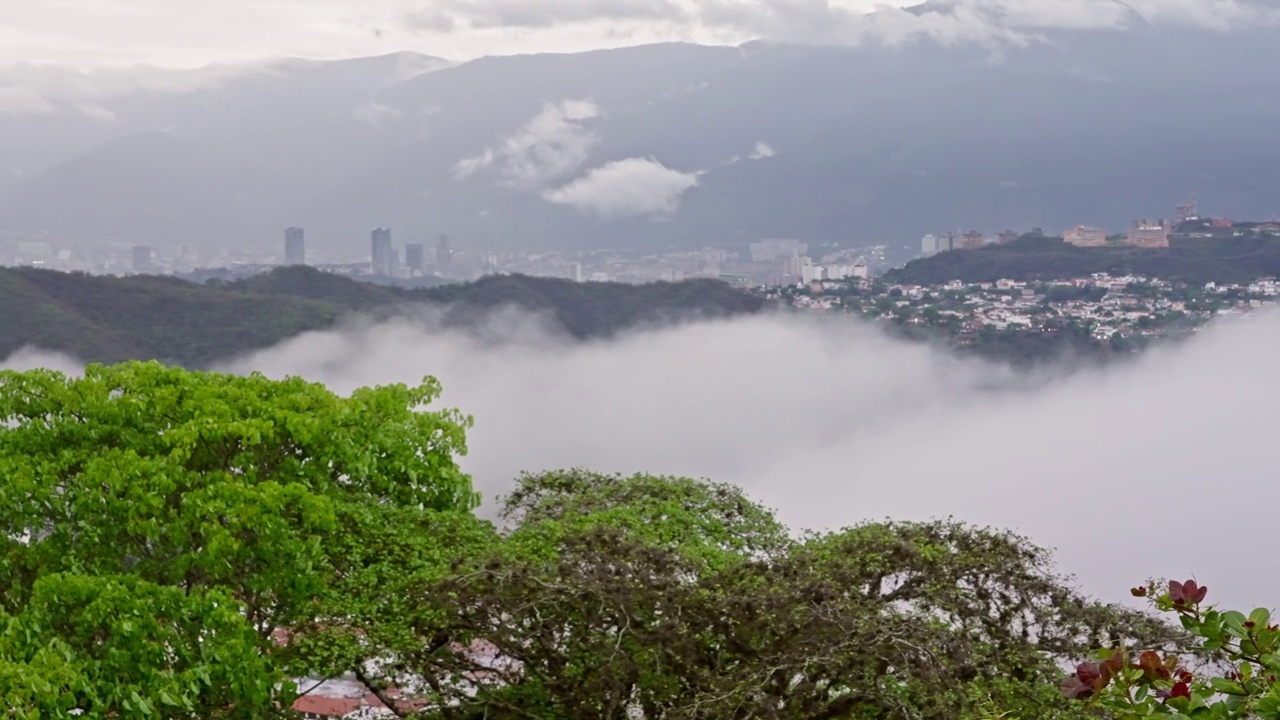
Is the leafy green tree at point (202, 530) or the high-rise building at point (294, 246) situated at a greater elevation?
the high-rise building at point (294, 246)

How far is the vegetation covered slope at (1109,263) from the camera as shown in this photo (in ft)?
295

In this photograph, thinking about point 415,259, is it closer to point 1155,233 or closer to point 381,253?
point 381,253

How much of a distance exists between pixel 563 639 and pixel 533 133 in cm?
16544

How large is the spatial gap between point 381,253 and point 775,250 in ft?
128

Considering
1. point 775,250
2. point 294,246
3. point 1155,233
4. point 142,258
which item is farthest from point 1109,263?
point 142,258

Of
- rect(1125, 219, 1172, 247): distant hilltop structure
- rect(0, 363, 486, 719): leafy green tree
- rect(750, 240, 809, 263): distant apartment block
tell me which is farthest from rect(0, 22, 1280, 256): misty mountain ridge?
rect(0, 363, 486, 719): leafy green tree

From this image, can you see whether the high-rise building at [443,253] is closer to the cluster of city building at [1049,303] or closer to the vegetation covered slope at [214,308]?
the vegetation covered slope at [214,308]

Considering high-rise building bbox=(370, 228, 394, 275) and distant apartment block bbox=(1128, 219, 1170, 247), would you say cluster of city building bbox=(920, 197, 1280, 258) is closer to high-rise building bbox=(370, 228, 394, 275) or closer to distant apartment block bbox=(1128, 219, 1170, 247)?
distant apartment block bbox=(1128, 219, 1170, 247)

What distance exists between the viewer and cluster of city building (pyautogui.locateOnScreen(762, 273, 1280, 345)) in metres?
79.3

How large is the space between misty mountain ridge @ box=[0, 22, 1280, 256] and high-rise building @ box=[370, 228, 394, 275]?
12389mm

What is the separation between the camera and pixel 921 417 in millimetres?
81625

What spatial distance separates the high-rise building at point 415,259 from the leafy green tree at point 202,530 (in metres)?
113

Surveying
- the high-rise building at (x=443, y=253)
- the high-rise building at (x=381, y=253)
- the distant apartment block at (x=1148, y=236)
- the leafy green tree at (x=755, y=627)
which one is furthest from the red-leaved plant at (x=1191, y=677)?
the high-rise building at (x=443, y=253)

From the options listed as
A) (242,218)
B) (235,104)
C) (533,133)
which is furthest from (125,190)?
(533,133)
